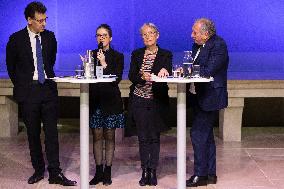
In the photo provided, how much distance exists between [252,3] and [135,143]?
333 inches

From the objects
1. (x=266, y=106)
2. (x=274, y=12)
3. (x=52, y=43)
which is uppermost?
(x=274, y=12)

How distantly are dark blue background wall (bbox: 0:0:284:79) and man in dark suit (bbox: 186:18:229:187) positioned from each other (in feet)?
30.5

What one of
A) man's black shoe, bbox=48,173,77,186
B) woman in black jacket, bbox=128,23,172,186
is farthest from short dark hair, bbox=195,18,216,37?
man's black shoe, bbox=48,173,77,186

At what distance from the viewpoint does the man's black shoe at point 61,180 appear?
499 centimetres

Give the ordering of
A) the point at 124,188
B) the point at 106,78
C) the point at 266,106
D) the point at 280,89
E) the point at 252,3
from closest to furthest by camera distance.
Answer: the point at 106,78
the point at 124,188
the point at 280,89
the point at 266,106
the point at 252,3

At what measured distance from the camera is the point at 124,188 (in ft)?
16.2

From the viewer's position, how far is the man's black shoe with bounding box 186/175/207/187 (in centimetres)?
497

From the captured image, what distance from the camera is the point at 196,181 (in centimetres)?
498

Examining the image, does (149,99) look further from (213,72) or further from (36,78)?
(36,78)

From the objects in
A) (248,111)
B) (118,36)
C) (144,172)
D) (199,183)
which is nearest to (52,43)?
(144,172)

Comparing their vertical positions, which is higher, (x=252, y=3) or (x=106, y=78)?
(x=252, y=3)

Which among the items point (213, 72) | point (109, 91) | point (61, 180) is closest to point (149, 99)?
point (109, 91)

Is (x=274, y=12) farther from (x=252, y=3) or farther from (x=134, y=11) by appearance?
(x=134, y=11)

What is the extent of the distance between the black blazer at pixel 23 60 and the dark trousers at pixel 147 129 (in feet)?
2.38
